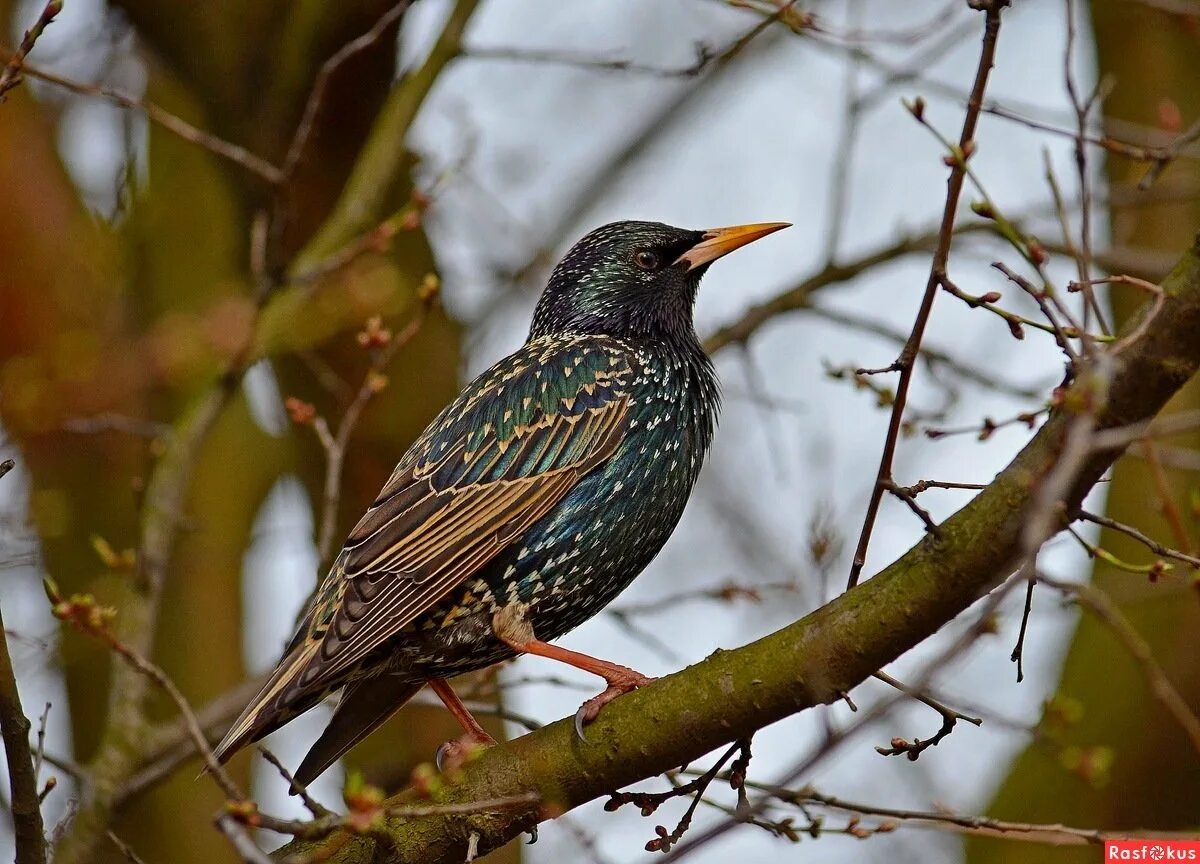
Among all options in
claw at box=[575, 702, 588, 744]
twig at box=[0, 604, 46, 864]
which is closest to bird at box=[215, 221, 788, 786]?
claw at box=[575, 702, 588, 744]

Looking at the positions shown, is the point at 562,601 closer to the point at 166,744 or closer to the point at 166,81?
the point at 166,744

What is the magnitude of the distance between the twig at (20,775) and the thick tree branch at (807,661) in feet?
2.21

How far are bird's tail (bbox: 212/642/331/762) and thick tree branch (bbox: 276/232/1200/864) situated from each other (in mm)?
331

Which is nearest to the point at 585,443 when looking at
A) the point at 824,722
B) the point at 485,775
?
the point at 485,775

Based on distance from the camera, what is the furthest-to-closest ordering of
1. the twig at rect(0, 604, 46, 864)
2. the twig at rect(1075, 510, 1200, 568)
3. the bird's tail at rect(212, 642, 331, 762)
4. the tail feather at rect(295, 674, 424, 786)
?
the tail feather at rect(295, 674, 424, 786) < the bird's tail at rect(212, 642, 331, 762) < the twig at rect(0, 604, 46, 864) < the twig at rect(1075, 510, 1200, 568)

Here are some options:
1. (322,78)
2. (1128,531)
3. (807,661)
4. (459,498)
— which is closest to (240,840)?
(807,661)

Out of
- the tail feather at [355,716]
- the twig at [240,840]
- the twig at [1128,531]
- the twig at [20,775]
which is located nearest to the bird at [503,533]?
the tail feather at [355,716]

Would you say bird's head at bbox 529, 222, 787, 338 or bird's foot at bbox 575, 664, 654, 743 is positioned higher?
bird's head at bbox 529, 222, 787, 338

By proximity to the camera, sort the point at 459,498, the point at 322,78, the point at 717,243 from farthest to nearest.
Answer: the point at 717,243, the point at 322,78, the point at 459,498

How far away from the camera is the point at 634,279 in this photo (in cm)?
561

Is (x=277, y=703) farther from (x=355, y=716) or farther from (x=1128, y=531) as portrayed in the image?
(x=1128, y=531)

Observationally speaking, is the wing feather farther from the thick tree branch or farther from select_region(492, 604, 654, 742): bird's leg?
the thick tree branch

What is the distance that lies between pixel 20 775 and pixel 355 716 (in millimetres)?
1584

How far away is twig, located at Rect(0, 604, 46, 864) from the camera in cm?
321
